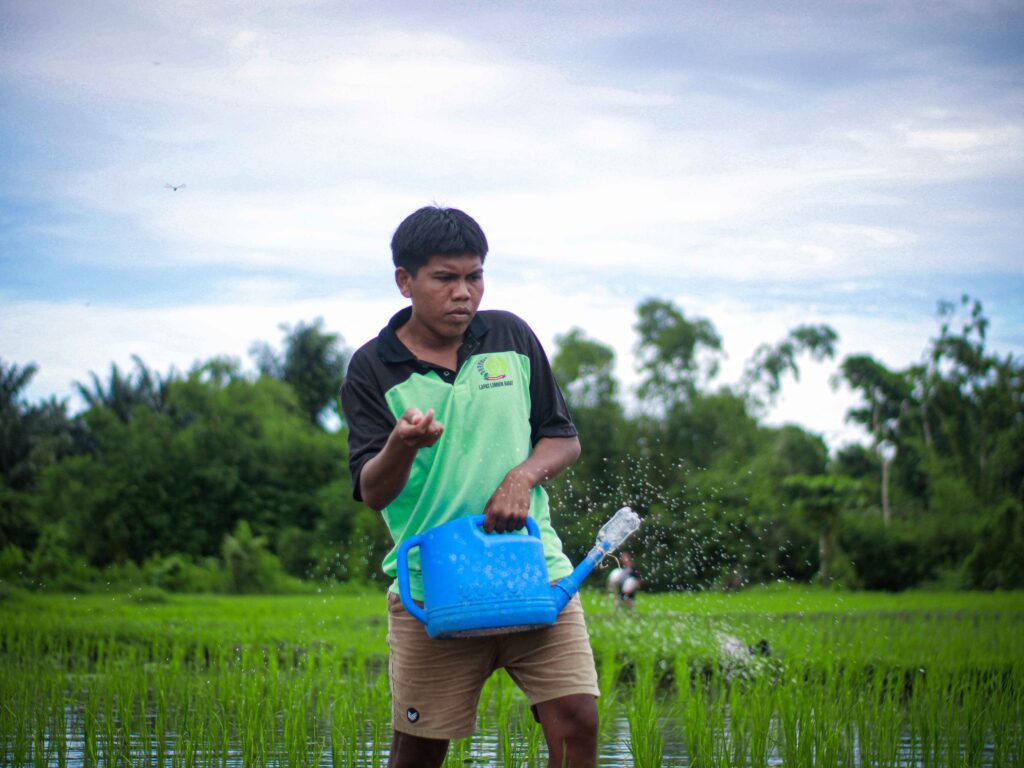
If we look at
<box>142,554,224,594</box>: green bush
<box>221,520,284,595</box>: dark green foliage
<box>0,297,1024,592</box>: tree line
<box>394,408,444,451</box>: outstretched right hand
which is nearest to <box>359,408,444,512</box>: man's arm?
<box>394,408,444,451</box>: outstretched right hand

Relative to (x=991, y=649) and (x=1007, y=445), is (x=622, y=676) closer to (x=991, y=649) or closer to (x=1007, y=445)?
(x=991, y=649)

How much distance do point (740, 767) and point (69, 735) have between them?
106 inches

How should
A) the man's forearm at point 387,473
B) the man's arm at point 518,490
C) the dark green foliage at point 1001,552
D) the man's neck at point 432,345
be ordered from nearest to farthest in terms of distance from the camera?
the man's forearm at point 387,473 < the man's arm at point 518,490 < the man's neck at point 432,345 < the dark green foliage at point 1001,552

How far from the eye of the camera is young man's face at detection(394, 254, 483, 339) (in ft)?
9.30

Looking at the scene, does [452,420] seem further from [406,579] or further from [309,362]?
[309,362]

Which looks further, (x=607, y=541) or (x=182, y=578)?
(x=182, y=578)

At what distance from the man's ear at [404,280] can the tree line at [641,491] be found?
41.5 feet

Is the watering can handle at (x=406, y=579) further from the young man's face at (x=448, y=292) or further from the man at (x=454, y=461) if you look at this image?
the young man's face at (x=448, y=292)

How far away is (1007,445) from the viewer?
78.1 ft

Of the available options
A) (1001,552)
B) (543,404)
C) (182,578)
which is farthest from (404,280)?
(1001,552)

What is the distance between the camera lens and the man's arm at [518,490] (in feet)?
8.73

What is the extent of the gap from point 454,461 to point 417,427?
39 centimetres

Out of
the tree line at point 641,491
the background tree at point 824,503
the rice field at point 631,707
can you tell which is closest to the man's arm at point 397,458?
the rice field at point 631,707

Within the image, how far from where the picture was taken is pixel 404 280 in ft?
9.73
